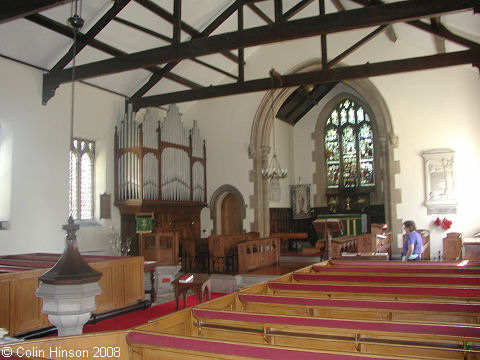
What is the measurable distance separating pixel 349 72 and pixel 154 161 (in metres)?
4.69

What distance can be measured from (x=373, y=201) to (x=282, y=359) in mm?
12287

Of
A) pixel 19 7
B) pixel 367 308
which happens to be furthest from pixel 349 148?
pixel 367 308

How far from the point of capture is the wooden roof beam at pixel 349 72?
25.4ft

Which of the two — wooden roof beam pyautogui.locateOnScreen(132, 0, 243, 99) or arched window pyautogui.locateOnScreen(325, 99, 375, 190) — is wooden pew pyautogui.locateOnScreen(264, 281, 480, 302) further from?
arched window pyautogui.locateOnScreen(325, 99, 375, 190)

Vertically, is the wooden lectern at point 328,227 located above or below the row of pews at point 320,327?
above

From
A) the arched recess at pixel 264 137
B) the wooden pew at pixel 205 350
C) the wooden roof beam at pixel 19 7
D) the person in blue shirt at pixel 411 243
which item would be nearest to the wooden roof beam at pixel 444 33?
the arched recess at pixel 264 137

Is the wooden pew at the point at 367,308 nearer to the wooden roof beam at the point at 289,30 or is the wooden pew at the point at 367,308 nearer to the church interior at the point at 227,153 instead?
the church interior at the point at 227,153

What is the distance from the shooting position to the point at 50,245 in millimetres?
8758

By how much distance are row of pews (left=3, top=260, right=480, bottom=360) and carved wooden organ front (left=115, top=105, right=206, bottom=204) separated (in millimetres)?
6615

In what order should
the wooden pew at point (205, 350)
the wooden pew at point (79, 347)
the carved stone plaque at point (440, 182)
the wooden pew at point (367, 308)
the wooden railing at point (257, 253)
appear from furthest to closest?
the carved stone plaque at point (440, 182), the wooden railing at point (257, 253), the wooden pew at point (367, 308), the wooden pew at point (79, 347), the wooden pew at point (205, 350)

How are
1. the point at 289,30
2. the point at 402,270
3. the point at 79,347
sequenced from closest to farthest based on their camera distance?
the point at 79,347, the point at 402,270, the point at 289,30

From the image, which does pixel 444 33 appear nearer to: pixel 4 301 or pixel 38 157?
pixel 38 157

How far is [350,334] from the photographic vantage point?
2.56 metres

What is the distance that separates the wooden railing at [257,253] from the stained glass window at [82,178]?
11.6 ft
